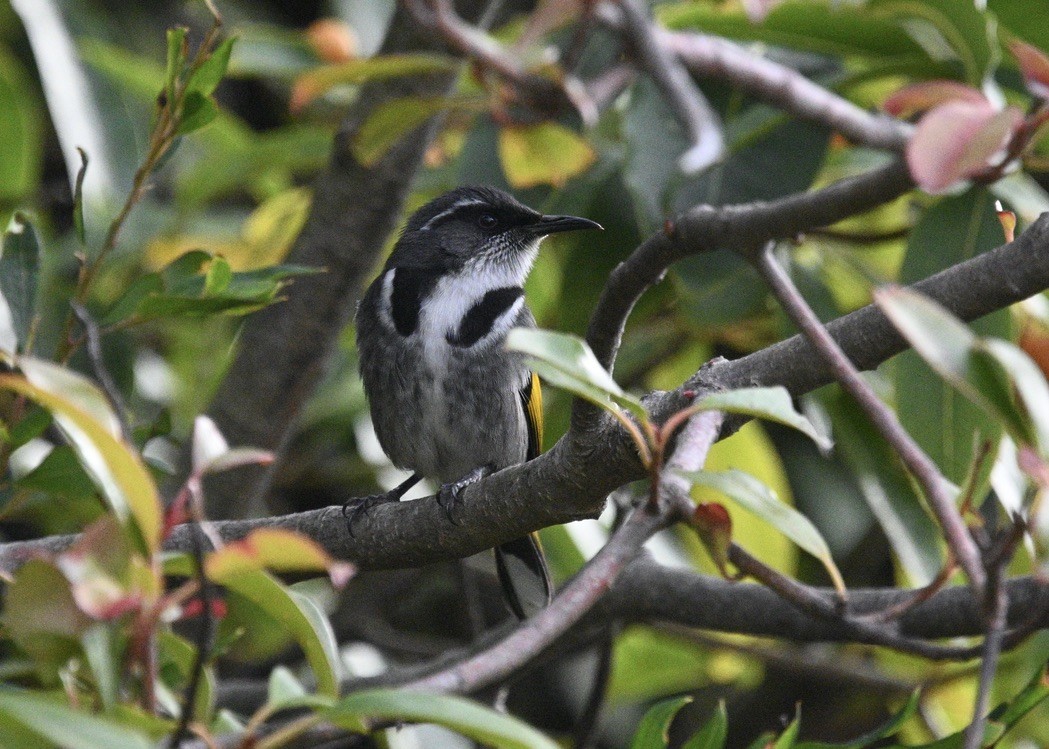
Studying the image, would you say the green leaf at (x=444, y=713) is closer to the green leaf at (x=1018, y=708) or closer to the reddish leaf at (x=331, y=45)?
the green leaf at (x=1018, y=708)

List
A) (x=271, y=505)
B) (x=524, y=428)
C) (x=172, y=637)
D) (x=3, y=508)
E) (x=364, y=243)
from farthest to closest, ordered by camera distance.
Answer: (x=271, y=505), (x=364, y=243), (x=524, y=428), (x=3, y=508), (x=172, y=637)

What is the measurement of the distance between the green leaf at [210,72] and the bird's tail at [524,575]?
1.69 meters

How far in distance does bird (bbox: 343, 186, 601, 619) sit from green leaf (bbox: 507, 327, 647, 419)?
189cm

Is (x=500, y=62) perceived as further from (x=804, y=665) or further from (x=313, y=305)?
(x=804, y=665)

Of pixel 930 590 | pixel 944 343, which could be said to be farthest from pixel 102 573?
pixel 930 590

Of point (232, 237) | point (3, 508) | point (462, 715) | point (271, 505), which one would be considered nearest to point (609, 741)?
point (271, 505)

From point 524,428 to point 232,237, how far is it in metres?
1.79

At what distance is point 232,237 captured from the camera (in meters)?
5.04

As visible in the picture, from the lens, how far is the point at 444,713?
4.52 ft

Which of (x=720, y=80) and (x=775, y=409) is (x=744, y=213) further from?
(x=720, y=80)

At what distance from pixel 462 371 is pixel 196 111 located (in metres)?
1.42

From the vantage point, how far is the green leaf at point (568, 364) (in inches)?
63.9

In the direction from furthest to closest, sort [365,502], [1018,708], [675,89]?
[675,89] → [365,502] → [1018,708]

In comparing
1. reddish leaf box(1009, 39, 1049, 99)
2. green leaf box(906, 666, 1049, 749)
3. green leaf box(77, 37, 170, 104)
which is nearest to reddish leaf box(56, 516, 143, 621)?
green leaf box(906, 666, 1049, 749)
